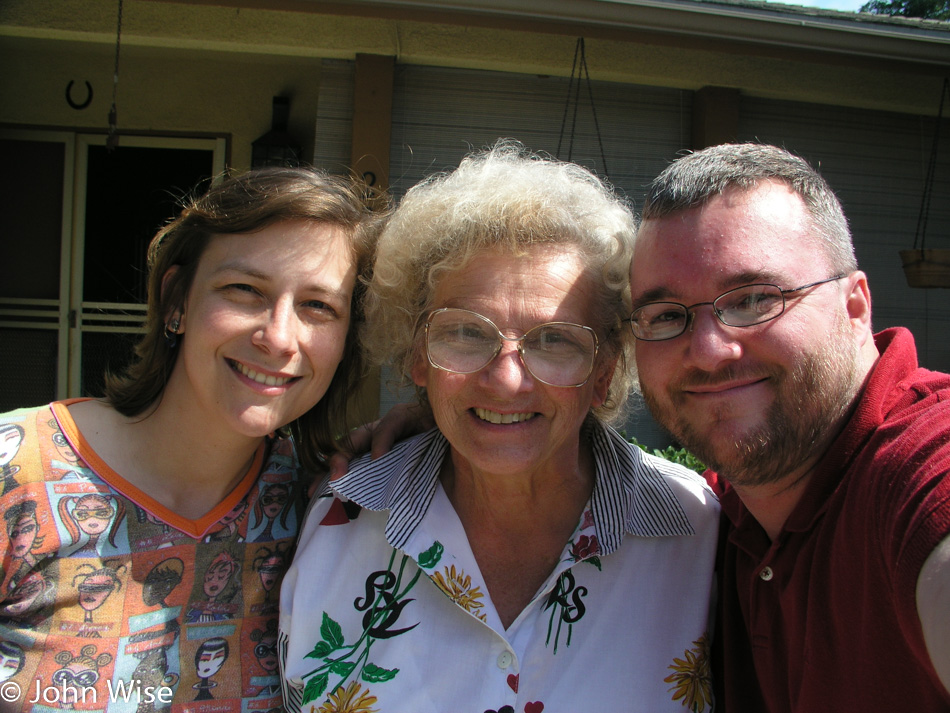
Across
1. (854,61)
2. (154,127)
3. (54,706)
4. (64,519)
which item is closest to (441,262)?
(64,519)

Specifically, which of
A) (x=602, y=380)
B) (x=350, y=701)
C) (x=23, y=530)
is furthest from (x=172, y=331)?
(x=602, y=380)

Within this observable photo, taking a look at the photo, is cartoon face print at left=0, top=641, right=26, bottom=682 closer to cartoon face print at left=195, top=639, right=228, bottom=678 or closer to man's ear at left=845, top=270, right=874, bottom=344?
cartoon face print at left=195, top=639, right=228, bottom=678

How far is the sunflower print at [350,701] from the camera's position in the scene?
1.54 m

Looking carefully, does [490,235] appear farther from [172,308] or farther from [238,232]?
[172,308]

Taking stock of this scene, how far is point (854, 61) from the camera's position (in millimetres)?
4328

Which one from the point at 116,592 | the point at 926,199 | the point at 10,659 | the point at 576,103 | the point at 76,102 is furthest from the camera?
the point at 926,199

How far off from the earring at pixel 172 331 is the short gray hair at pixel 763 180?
4.26 ft

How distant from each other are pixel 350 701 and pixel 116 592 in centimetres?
60

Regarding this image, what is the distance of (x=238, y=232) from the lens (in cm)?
176

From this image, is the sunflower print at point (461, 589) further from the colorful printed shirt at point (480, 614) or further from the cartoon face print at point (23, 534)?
the cartoon face print at point (23, 534)

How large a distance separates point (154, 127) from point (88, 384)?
2045 mm

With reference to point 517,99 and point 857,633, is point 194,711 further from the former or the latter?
point 517,99

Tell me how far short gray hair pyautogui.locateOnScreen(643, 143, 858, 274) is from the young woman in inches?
36.2

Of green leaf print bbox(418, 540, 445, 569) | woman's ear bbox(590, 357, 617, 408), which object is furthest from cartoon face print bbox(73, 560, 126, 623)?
woman's ear bbox(590, 357, 617, 408)
